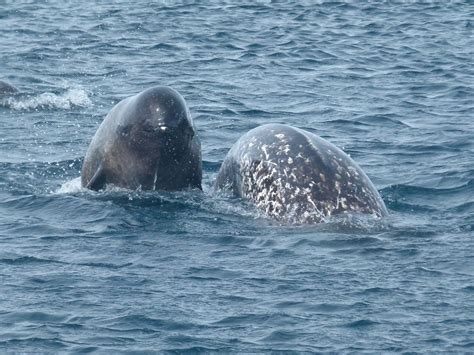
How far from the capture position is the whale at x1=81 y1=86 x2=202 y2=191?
60.4 feet

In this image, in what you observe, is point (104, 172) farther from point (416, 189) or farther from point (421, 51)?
point (421, 51)

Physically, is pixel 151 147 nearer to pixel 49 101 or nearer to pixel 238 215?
pixel 238 215

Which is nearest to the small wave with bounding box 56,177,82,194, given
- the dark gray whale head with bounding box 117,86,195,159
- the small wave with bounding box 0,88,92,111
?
the dark gray whale head with bounding box 117,86,195,159

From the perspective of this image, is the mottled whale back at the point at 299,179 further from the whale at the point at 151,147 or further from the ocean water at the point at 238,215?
the whale at the point at 151,147

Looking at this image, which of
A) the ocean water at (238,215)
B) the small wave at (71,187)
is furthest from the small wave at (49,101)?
the small wave at (71,187)

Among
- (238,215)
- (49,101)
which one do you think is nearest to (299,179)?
(238,215)

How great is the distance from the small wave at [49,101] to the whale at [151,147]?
8.21 m

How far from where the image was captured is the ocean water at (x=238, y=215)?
44.6 ft

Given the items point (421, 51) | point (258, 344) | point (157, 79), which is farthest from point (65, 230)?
point (421, 51)

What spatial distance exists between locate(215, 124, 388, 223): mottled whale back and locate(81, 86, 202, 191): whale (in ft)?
2.42

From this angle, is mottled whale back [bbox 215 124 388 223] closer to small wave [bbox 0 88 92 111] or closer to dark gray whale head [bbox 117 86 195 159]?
dark gray whale head [bbox 117 86 195 159]

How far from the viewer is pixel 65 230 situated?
17.3 m

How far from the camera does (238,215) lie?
17797mm

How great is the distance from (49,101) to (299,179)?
36.7 feet
